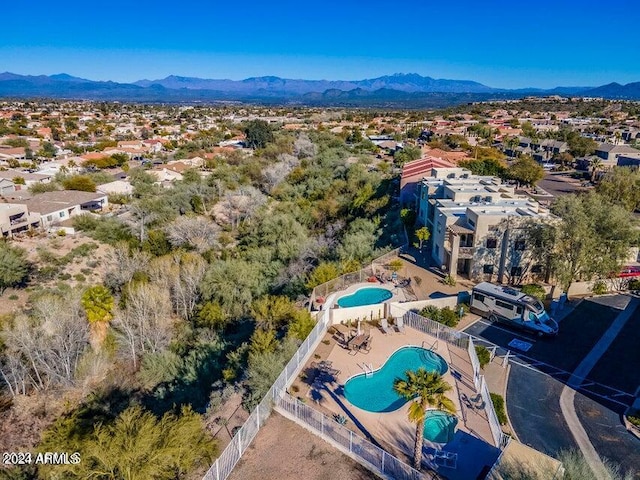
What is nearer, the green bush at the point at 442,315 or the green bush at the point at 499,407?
the green bush at the point at 499,407

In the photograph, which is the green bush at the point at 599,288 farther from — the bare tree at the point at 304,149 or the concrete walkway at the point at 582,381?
the bare tree at the point at 304,149

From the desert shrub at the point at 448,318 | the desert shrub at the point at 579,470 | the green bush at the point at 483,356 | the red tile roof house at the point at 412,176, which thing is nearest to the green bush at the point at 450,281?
the desert shrub at the point at 448,318

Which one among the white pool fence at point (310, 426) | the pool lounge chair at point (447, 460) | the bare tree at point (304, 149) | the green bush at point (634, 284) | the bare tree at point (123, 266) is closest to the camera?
the white pool fence at point (310, 426)

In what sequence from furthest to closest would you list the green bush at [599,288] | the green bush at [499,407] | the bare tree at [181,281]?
the bare tree at [181,281]
the green bush at [599,288]
the green bush at [499,407]

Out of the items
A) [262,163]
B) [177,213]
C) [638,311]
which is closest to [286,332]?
[638,311]

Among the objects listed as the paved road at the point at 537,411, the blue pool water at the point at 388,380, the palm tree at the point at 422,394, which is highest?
the palm tree at the point at 422,394

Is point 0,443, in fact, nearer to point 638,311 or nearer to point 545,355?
point 545,355
